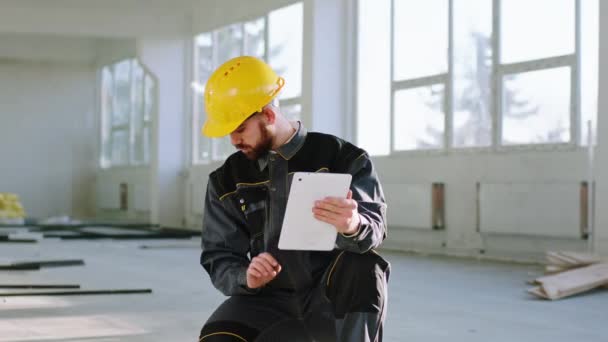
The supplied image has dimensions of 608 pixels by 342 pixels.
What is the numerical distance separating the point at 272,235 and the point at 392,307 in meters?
3.35

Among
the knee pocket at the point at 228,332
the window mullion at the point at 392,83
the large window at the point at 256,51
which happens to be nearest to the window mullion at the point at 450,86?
the window mullion at the point at 392,83

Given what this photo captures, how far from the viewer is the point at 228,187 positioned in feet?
9.75

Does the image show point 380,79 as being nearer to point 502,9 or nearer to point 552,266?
point 502,9

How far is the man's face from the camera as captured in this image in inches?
110

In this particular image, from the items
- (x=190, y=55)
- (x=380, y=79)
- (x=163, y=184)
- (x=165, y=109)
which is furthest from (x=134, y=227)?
(x=380, y=79)

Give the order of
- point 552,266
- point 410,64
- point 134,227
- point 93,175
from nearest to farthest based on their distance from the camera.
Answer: point 552,266 < point 410,64 < point 134,227 < point 93,175

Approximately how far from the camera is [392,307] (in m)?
6.03

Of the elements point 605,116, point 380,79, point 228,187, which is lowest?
point 228,187

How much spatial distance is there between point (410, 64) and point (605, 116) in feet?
13.0

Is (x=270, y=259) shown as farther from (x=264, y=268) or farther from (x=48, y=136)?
(x=48, y=136)

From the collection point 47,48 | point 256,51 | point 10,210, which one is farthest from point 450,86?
point 47,48

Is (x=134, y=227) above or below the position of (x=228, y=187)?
below

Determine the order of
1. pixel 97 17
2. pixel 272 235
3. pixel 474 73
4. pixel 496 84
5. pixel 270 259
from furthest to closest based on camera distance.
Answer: pixel 97 17
pixel 474 73
pixel 496 84
pixel 272 235
pixel 270 259

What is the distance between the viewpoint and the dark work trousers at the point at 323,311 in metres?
2.71
